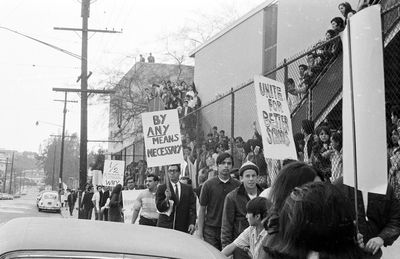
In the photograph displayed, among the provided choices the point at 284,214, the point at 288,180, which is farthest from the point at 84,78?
the point at 284,214

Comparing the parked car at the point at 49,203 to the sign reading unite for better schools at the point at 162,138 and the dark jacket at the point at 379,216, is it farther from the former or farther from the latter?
the dark jacket at the point at 379,216

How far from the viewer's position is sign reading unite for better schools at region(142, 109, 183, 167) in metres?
10.8

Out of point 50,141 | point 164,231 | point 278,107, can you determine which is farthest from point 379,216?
point 50,141

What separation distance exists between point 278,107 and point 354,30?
Result: 277 cm

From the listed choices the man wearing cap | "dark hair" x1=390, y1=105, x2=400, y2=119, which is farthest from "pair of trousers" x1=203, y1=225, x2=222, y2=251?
"dark hair" x1=390, y1=105, x2=400, y2=119

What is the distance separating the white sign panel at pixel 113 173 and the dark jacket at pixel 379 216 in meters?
14.8

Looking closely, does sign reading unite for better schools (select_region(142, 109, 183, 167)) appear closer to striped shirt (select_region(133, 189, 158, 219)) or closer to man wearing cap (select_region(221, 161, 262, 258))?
striped shirt (select_region(133, 189, 158, 219))

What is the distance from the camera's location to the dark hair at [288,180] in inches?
125

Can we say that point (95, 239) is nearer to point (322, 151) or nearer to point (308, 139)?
point (322, 151)

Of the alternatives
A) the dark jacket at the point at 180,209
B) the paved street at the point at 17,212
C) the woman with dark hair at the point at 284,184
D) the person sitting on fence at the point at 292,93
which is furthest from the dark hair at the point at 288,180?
the paved street at the point at 17,212

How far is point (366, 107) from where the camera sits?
4.25 metres

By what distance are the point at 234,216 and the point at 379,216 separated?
2315mm

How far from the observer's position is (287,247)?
252 centimetres

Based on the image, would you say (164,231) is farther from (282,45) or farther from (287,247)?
(282,45)
